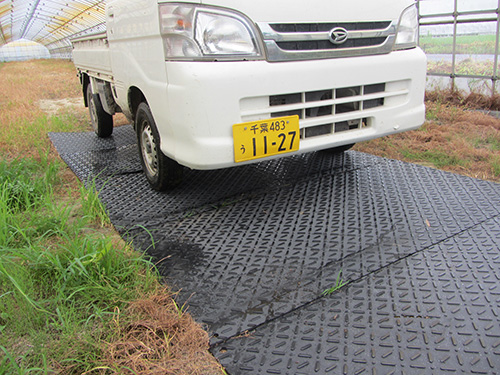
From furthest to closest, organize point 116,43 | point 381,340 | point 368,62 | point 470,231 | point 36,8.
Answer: point 36,8
point 116,43
point 368,62
point 470,231
point 381,340

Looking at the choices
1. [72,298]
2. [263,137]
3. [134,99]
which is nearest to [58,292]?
[72,298]

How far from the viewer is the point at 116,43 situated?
3133mm

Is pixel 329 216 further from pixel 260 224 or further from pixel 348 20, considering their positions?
pixel 348 20

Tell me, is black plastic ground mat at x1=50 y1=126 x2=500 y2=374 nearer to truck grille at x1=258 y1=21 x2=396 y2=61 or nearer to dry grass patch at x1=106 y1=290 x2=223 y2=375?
dry grass patch at x1=106 y1=290 x2=223 y2=375

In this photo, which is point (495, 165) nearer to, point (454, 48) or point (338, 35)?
point (338, 35)

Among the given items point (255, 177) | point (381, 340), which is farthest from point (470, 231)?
point (255, 177)

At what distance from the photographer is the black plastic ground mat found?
58.6 inches

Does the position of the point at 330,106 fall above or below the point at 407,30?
below

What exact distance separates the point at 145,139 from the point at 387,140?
252cm

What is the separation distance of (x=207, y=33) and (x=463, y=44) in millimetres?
5109

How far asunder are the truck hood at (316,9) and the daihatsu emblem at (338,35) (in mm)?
59

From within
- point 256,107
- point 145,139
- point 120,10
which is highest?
point 120,10

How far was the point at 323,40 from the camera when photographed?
2.33 meters

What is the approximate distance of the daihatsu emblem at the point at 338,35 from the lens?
2.33 m
